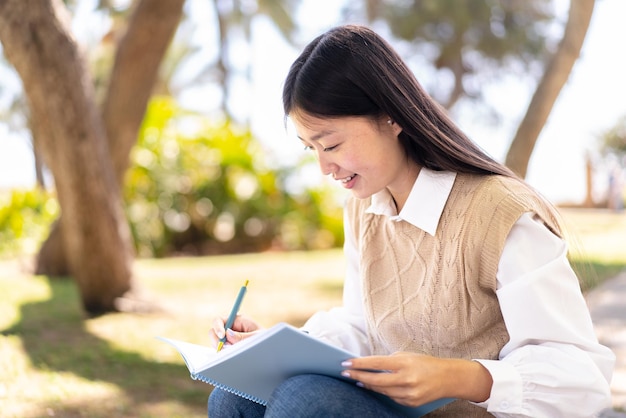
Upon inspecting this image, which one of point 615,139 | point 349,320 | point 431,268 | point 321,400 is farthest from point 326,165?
point 615,139

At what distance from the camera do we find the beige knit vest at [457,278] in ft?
5.53

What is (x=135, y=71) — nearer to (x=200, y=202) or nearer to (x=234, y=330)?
(x=200, y=202)

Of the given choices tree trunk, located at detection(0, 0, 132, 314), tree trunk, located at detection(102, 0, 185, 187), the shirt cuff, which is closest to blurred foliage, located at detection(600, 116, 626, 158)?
tree trunk, located at detection(102, 0, 185, 187)

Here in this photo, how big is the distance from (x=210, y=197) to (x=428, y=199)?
8.11 metres

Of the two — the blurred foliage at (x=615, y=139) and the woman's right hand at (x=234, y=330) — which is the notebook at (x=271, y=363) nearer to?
the woman's right hand at (x=234, y=330)

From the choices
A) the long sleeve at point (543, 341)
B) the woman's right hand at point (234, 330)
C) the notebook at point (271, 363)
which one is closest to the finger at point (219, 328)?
the woman's right hand at point (234, 330)

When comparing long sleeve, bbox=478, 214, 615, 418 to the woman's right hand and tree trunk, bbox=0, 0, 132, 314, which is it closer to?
the woman's right hand

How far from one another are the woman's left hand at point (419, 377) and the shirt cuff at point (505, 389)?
13mm

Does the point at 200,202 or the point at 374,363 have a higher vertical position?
the point at 374,363

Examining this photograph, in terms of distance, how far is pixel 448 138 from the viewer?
1776 millimetres

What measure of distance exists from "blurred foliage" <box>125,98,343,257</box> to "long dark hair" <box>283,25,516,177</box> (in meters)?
7.68

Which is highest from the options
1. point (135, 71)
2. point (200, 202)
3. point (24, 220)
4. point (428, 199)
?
point (135, 71)

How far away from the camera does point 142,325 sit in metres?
5.12

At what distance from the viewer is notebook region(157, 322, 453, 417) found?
58.9 inches
